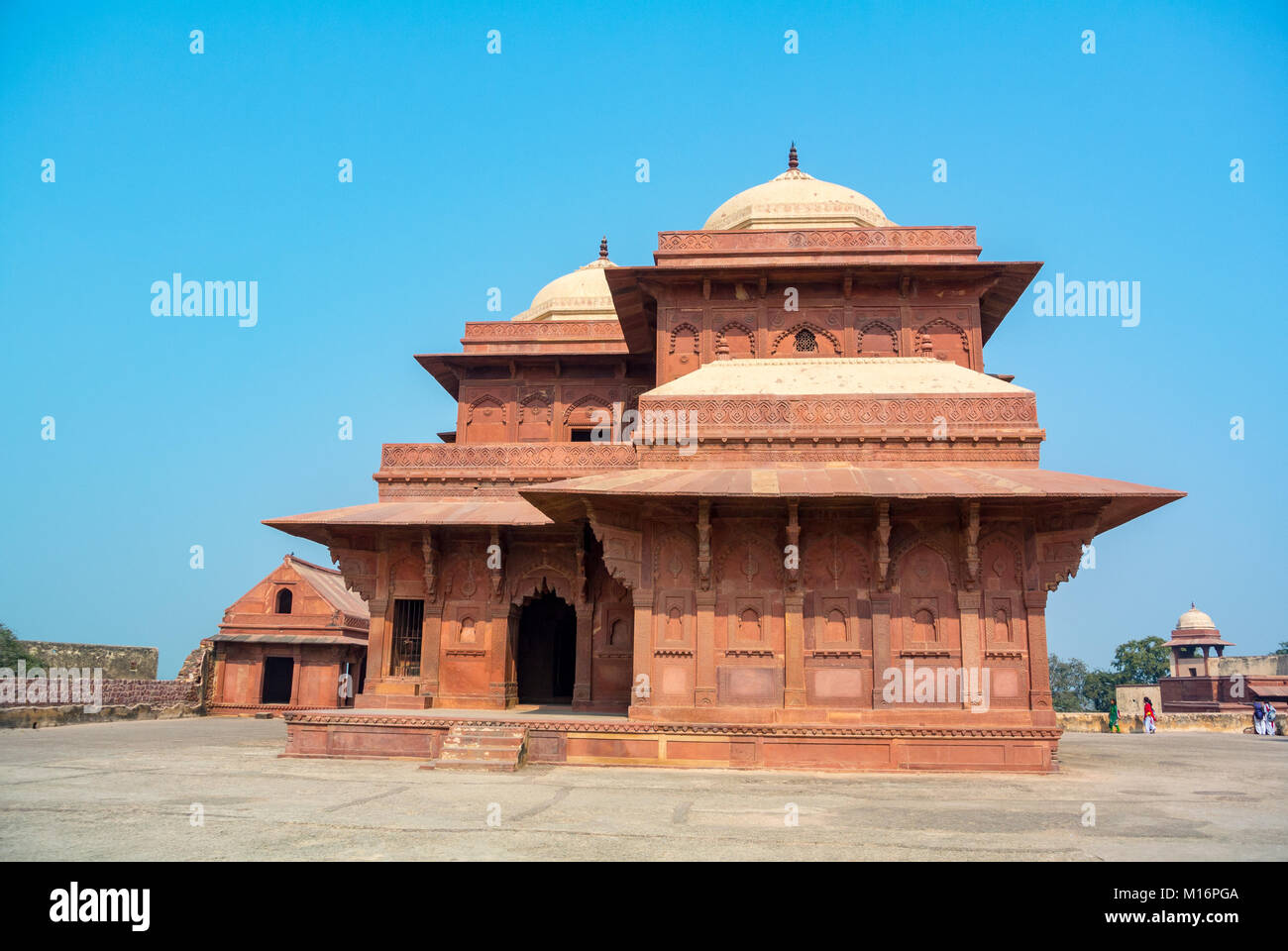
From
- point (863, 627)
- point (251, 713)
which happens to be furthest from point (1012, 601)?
point (251, 713)

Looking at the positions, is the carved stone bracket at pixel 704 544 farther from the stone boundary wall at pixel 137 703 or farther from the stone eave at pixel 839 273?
the stone boundary wall at pixel 137 703

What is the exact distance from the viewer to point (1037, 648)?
14719 mm

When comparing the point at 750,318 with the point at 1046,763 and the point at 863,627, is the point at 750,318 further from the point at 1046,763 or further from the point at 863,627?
the point at 1046,763

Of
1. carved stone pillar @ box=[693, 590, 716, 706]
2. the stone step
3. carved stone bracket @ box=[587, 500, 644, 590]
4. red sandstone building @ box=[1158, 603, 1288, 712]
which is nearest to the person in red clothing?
red sandstone building @ box=[1158, 603, 1288, 712]

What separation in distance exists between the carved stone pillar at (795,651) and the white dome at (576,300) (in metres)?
14.5

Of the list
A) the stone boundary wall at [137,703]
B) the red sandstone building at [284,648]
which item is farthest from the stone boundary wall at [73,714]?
the red sandstone building at [284,648]

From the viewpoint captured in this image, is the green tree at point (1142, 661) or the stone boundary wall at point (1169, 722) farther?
the green tree at point (1142, 661)

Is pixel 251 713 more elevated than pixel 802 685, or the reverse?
pixel 802 685

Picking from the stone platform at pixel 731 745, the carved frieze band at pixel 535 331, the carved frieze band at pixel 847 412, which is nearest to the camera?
the stone platform at pixel 731 745

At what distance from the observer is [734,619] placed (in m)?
15.1

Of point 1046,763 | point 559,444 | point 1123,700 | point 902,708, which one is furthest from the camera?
point 1123,700

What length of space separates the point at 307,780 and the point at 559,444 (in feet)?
34.5

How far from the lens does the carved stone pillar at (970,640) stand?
1461 centimetres

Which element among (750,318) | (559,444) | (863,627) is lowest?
(863,627)
